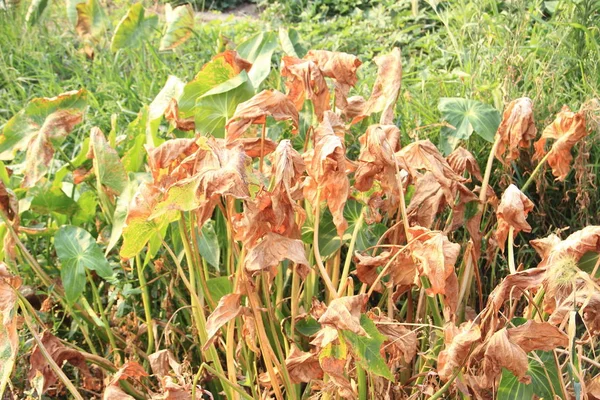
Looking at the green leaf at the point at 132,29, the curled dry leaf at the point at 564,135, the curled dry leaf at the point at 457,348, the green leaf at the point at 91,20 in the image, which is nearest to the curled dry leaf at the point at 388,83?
the curled dry leaf at the point at 564,135

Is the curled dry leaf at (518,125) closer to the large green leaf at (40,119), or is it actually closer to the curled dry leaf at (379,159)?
the curled dry leaf at (379,159)

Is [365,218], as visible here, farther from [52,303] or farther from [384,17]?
[384,17]

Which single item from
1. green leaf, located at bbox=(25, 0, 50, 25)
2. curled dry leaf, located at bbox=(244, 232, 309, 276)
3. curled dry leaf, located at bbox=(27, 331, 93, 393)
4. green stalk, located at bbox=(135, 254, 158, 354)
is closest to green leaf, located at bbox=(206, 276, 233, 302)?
green stalk, located at bbox=(135, 254, 158, 354)

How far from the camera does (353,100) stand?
1948 millimetres

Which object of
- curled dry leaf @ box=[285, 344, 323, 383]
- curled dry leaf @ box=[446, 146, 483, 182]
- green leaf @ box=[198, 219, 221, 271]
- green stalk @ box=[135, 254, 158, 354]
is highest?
curled dry leaf @ box=[446, 146, 483, 182]

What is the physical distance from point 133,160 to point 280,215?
32.4 inches

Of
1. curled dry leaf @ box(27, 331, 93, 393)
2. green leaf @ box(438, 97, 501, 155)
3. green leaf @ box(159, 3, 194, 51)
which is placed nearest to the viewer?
curled dry leaf @ box(27, 331, 93, 393)

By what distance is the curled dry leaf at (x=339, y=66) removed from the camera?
177cm

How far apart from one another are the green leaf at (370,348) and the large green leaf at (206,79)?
75 centimetres

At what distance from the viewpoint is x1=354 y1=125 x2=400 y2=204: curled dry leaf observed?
5.01 ft

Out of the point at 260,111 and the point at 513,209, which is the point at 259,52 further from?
the point at 513,209

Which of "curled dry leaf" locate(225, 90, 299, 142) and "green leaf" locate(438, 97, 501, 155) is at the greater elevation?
"curled dry leaf" locate(225, 90, 299, 142)

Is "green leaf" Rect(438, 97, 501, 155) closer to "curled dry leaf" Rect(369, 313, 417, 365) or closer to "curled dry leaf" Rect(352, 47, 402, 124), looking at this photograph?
"curled dry leaf" Rect(352, 47, 402, 124)

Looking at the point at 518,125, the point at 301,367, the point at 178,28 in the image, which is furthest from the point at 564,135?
the point at 178,28
